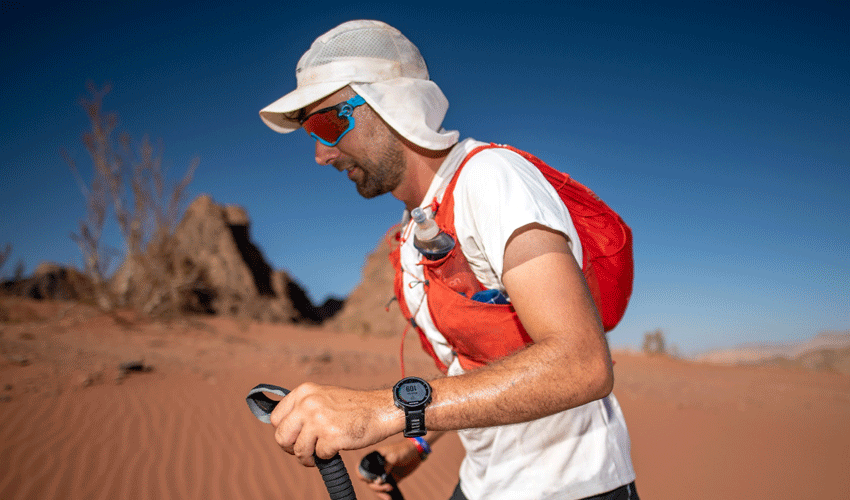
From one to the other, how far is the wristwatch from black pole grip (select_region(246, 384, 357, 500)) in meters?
0.23

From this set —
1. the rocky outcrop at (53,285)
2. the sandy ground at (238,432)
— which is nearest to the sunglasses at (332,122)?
the sandy ground at (238,432)

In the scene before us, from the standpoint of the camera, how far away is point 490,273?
1.28 meters

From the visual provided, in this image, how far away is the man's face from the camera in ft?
5.24

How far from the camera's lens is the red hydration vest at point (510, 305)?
1271mm

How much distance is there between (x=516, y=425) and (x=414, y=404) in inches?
24.3

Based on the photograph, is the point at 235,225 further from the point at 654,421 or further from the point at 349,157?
the point at 349,157

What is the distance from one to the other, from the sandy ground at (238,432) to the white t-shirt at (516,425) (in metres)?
1.14

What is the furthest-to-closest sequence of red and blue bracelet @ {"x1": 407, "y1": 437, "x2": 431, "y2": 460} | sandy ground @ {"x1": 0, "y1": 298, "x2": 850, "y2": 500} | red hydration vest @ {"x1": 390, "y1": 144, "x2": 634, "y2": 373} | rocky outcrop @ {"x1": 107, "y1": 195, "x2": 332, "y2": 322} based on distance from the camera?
rocky outcrop @ {"x1": 107, "y1": 195, "x2": 332, "y2": 322}, sandy ground @ {"x1": 0, "y1": 298, "x2": 850, "y2": 500}, red and blue bracelet @ {"x1": 407, "y1": 437, "x2": 431, "y2": 460}, red hydration vest @ {"x1": 390, "y1": 144, "x2": 634, "y2": 373}

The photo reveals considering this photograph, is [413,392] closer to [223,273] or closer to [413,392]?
[413,392]

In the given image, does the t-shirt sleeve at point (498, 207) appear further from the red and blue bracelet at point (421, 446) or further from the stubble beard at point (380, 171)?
the red and blue bracelet at point (421, 446)

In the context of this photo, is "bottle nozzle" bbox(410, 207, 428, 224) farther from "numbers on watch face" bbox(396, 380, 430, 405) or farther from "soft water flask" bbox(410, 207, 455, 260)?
"numbers on watch face" bbox(396, 380, 430, 405)

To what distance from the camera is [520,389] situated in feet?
2.98

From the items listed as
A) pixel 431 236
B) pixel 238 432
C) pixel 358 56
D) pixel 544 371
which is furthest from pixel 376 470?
pixel 238 432

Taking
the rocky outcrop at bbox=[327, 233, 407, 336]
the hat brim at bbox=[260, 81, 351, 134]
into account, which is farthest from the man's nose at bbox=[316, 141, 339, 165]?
the rocky outcrop at bbox=[327, 233, 407, 336]
